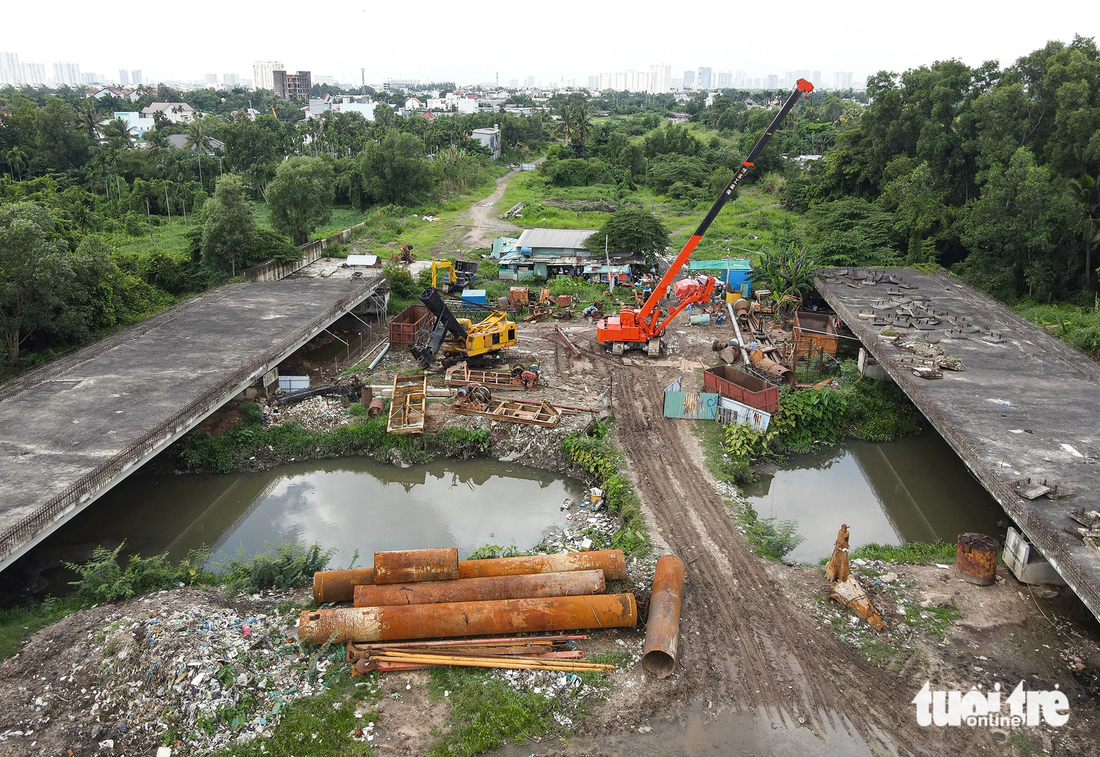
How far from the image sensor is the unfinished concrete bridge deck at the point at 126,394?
13.7 m

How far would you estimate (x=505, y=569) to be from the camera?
13.4 metres

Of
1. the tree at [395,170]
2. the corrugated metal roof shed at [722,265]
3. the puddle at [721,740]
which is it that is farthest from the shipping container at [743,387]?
the tree at [395,170]

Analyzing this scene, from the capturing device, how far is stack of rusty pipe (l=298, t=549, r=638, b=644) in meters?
12.2

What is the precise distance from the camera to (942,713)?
36.0 feet

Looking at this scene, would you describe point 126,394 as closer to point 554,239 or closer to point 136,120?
point 554,239

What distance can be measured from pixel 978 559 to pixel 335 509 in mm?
14022

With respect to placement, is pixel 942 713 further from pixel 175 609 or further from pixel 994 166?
pixel 994 166


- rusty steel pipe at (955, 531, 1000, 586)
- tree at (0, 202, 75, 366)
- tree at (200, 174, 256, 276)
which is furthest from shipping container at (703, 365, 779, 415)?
tree at (200, 174, 256, 276)

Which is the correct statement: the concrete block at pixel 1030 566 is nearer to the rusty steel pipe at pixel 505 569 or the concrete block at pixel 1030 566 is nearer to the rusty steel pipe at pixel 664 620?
the rusty steel pipe at pixel 664 620

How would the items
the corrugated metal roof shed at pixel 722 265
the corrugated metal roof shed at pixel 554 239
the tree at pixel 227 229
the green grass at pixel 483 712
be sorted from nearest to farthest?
the green grass at pixel 483 712 → the tree at pixel 227 229 → the corrugated metal roof shed at pixel 722 265 → the corrugated metal roof shed at pixel 554 239

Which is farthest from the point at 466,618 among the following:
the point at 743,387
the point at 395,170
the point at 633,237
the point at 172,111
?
the point at 172,111

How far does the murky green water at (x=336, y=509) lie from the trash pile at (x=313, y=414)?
1150mm

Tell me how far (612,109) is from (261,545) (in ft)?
514

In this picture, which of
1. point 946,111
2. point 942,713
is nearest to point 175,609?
point 942,713
